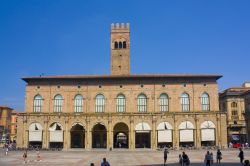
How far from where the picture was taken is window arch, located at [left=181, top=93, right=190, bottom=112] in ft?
208

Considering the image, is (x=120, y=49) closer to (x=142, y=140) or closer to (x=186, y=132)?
(x=142, y=140)

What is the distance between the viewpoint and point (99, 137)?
222 ft

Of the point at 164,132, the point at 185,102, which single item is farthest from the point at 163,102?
the point at 164,132

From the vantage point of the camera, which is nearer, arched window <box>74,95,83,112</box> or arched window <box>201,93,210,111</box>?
arched window <box>201,93,210,111</box>

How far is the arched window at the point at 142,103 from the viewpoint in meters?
63.5

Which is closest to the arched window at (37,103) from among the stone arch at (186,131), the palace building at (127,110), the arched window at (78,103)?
the palace building at (127,110)

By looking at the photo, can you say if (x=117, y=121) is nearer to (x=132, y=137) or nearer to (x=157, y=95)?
(x=132, y=137)

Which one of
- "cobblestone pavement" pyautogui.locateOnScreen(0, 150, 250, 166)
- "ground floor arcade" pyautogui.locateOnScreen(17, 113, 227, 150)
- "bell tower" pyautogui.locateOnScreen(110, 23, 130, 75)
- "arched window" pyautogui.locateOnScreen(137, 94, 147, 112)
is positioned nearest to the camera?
"cobblestone pavement" pyautogui.locateOnScreen(0, 150, 250, 166)

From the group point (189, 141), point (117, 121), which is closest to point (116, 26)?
point (117, 121)

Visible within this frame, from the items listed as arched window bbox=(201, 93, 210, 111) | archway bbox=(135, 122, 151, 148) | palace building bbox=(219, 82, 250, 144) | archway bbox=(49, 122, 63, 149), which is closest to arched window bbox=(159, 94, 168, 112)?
archway bbox=(135, 122, 151, 148)

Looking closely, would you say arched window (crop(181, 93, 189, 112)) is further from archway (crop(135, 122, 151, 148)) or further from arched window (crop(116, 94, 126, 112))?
arched window (crop(116, 94, 126, 112))

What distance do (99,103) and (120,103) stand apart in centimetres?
389

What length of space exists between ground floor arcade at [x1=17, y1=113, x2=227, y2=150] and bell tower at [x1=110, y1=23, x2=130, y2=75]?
55.9 ft

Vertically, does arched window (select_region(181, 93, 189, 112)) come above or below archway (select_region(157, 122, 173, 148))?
above
